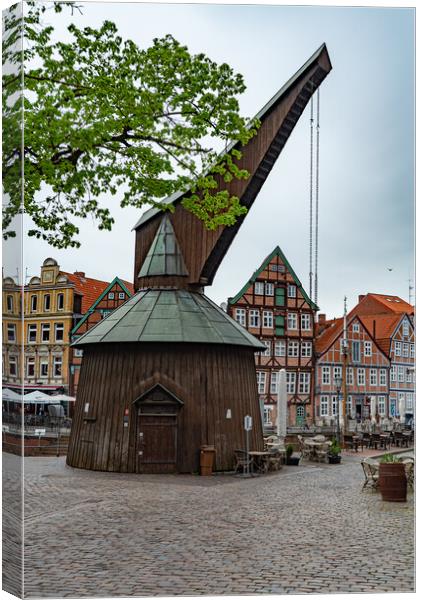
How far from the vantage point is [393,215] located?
11.5 m

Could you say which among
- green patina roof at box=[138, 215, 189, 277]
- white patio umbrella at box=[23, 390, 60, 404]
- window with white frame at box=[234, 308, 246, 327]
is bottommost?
white patio umbrella at box=[23, 390, 60, 404]

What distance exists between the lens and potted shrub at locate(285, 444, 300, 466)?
18906 mm

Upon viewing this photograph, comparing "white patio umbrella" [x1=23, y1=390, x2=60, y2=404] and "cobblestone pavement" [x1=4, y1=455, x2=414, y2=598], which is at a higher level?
"white patio umbrella" [x1=23, y1=390, x2=60, y2=404]

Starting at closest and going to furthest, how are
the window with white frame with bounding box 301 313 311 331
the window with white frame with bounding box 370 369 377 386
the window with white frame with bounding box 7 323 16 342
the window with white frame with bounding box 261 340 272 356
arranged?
the window with white frame with bounding box 7 323 16 342
the window with white frame with bounding box 370 369 377 386
the window with white frame with bounding box 301 313 311 331
the window with white frame with bounding box 261 340 272 356

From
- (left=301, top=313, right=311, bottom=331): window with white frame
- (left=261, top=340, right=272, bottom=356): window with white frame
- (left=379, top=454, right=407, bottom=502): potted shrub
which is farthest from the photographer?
(left=261, top=340, right=272, bottom=356): window with white frame

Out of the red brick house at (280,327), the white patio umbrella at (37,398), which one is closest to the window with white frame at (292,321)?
the red brick house at (280,327)

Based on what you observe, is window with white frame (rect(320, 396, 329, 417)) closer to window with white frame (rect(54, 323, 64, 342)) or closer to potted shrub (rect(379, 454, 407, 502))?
potted shrub (rect(379, 454, 407, 502))

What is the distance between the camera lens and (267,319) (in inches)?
620

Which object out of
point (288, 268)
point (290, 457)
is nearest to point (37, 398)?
point (288, 268)

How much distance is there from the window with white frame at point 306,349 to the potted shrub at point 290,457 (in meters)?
4.35

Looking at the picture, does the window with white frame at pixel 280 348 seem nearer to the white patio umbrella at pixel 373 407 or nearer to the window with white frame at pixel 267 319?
the window with white frame at pixel 267 319

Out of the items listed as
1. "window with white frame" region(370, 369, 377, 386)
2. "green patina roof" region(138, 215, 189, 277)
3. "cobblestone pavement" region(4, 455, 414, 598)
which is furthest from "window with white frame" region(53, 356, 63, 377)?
"window with white frame" region(370, 369, 377, 386)

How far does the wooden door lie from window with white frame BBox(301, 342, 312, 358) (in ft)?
11.6

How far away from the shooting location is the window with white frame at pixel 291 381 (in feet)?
48.3
